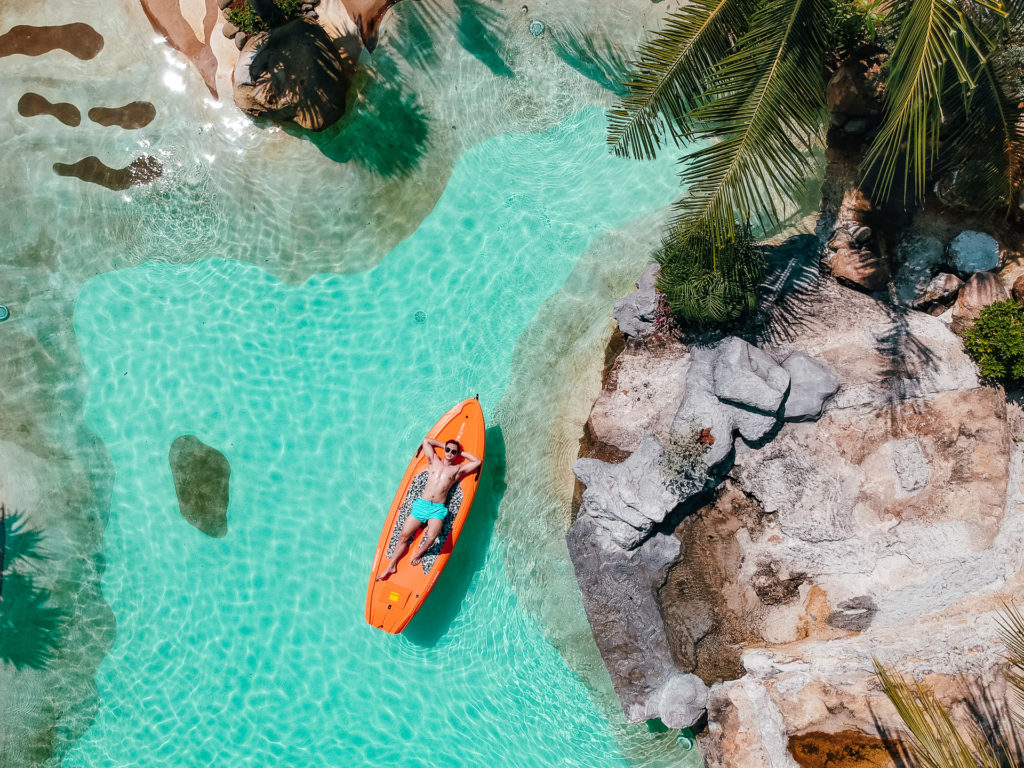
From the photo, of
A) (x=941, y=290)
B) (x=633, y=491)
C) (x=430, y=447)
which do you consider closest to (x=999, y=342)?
(x=941, y=290)

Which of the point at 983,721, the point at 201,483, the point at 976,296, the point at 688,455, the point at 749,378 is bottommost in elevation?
the point at 201,483

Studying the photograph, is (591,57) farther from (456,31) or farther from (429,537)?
(429,537)

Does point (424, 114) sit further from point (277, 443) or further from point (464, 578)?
point (464, 578)

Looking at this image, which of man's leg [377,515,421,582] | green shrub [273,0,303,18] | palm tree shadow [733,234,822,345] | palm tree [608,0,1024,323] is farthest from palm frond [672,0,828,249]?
green shrub [273,0,303,18]

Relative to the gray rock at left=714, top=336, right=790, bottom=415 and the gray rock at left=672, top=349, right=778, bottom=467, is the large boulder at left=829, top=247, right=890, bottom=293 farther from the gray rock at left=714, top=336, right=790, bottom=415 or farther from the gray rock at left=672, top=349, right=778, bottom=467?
the gray rock at left=672, top=349, right=778, bottom=467

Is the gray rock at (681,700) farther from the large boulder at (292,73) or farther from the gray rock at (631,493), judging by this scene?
the large boulder at (292,73)

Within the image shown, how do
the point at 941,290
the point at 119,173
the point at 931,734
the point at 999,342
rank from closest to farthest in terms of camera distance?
the point at 931,734 < the point at 999,342 < the point at 941,290 < the point at 119,173

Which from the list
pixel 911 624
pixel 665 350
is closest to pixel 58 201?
pixel 665 350
